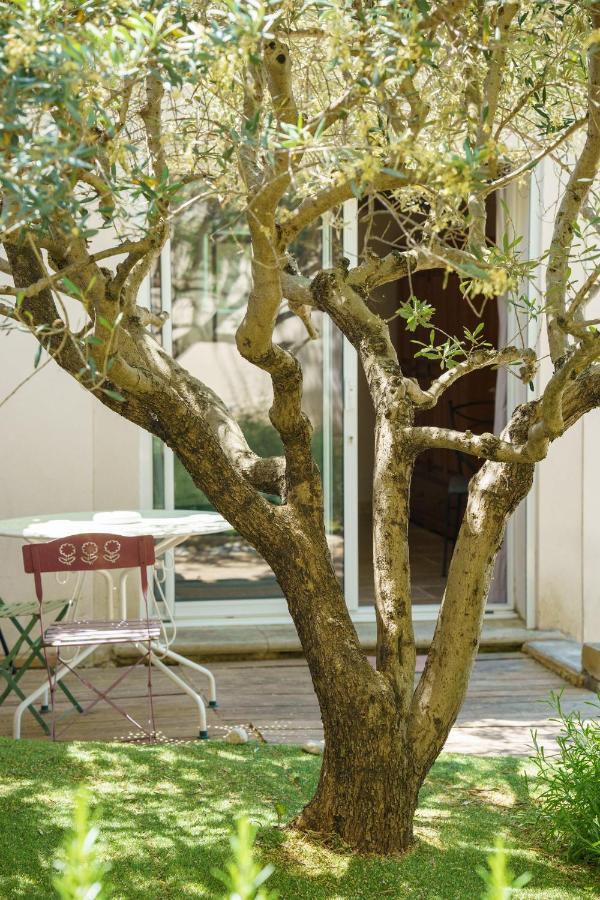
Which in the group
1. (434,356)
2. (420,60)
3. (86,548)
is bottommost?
(86,548)

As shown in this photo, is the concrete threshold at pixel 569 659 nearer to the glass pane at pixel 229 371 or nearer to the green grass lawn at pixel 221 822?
the glass pane at pixel 229 371

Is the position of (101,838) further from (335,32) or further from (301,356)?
(301,356)

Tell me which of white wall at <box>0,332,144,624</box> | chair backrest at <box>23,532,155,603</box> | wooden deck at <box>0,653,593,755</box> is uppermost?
white wall at <box>0,332,144,624</box>

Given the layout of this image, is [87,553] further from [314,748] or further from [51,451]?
[51,451]

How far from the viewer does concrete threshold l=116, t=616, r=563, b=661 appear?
23.1 feet

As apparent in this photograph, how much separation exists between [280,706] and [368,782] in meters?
2.48

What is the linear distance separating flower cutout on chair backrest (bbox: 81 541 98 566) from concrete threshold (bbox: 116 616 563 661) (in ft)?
6.34

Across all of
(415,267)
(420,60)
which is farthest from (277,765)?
(420,60)

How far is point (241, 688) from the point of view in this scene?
643 cm

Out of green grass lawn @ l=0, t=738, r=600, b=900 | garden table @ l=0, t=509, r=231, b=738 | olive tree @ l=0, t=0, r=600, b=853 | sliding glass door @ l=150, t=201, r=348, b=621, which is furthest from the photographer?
sliding glass door @ l=150, t=201, r=348, b=621

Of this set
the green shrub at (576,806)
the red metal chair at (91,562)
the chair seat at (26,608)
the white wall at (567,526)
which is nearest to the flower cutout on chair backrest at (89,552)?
the red metal chair at (91,562)

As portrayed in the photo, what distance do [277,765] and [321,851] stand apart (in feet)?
3.90

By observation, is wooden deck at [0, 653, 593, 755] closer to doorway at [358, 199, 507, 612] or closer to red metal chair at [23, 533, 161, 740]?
red metal chair at [23, 533, 161, 740]

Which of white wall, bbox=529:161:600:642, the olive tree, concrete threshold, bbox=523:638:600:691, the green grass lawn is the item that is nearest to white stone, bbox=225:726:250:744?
the green grass lawn
